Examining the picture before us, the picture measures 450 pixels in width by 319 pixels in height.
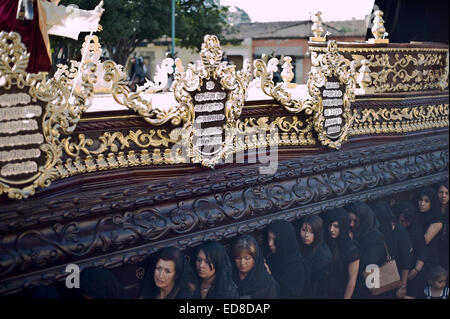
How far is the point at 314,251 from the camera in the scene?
3.36 metres

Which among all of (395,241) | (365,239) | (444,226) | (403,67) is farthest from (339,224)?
(403,67)

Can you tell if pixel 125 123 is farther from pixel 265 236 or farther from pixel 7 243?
pixel 265 236

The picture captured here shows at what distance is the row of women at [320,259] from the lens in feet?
9.14

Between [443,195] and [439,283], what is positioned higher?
[443,195]

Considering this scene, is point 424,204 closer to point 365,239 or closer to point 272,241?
point 365,239

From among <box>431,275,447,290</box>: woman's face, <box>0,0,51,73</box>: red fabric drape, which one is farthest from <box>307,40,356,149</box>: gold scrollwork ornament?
<box>0,0,51,73</box>: red fabric drape

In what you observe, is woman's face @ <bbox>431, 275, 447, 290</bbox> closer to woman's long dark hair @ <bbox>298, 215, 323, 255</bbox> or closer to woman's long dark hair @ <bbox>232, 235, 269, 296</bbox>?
woman's long dark hair @ <bbox>298, 215, 323, 255</bbox>

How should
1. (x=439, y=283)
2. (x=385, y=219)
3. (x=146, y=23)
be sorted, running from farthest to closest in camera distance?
(x=146, y=23), (x=439, y=283), (x=385, y=219)

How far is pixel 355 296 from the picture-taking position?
360 cm

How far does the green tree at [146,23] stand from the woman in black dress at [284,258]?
1.72 meters

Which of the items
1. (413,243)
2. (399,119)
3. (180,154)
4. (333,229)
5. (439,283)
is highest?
(399,119)

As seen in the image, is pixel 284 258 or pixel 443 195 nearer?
pixel 284 258

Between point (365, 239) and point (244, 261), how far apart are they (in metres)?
0.98

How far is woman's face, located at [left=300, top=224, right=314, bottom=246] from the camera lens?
3334 mm
